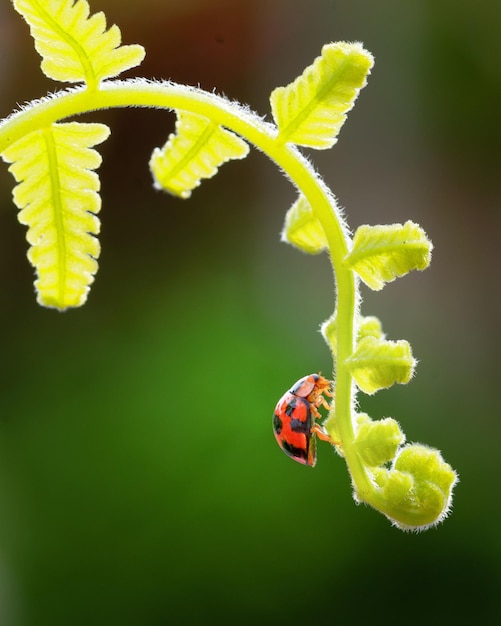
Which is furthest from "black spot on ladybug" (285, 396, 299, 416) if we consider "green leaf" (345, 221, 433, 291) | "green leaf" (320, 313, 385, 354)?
"green leaf" (345, 221, 433, 291)

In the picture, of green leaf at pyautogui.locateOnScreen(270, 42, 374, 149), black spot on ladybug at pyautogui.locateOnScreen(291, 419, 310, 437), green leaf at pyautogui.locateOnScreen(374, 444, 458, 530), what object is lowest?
green leaf at pyautogui.locateOnScreen(374, 444, 458, 530)

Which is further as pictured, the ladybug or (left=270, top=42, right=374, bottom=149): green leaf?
the ladybug

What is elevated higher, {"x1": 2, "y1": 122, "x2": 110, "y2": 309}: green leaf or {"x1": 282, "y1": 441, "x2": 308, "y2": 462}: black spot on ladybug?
{"x1": 2, "y1": 122, "x2": 110, "y2": 309}: green leaf

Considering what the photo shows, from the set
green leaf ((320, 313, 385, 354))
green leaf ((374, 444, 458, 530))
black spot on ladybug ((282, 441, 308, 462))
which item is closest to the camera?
green leaf ((374, 444, 458, 530))

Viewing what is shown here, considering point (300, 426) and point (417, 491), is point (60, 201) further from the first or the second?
point (417, 491)

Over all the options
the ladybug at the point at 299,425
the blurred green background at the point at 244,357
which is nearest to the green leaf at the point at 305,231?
the ladybug at the point at 299,425

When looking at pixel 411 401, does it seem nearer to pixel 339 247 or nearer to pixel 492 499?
pixel 492 499

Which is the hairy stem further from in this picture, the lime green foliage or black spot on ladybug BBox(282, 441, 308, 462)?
black spot on ladybug BBox(282, 441, 308, 462)
